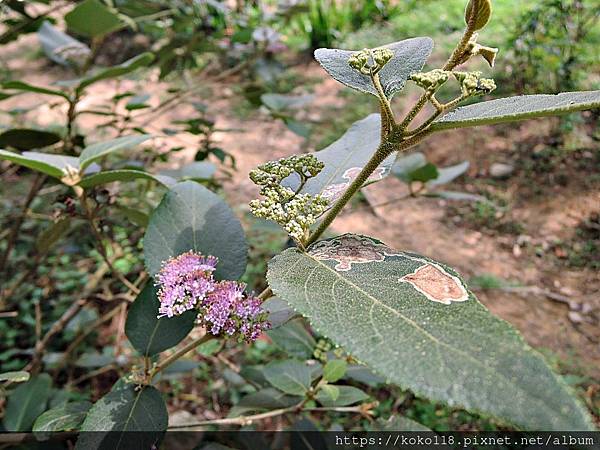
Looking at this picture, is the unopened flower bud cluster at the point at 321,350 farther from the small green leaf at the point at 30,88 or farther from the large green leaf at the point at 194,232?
the small green leaf at the point at 30,88

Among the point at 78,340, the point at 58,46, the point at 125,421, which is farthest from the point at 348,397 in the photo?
the point at 58,46

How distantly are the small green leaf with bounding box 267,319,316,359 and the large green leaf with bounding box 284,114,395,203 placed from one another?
46 centimetres

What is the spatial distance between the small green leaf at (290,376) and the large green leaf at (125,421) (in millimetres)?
310

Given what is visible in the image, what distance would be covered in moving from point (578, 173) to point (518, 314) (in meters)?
1.24

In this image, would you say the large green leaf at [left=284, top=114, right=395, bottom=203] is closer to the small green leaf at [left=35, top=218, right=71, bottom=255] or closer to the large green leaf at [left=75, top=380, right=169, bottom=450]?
the large green leaf at [left=75, top=380, right=169, bottom=450]

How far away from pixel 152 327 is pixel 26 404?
2.06 ft

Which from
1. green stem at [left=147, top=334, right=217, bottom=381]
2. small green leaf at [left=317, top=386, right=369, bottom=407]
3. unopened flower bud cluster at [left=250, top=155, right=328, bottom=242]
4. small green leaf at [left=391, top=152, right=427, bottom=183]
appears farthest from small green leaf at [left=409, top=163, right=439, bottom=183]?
green stem at [left=147, top=334, right=217, bottom=381]

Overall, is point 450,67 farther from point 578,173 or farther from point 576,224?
point 578,173

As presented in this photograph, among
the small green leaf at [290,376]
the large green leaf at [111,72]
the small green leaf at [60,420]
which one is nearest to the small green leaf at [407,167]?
the small green leaf at [290,376]

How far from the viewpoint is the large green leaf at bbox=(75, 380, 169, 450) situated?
27.4 inches

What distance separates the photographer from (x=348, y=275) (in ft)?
1.78

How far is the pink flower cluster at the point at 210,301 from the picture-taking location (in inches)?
24.8

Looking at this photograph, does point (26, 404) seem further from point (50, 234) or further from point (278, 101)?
point (278, 101)

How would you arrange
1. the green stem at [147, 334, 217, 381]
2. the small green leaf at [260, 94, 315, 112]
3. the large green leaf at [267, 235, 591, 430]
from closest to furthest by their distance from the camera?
1. the large green leaf at [267, 235, 591, 430]
2. the green stem at [147, 334, 217, 381]
3. the small green leaf at [260, 94, 315, 112]
